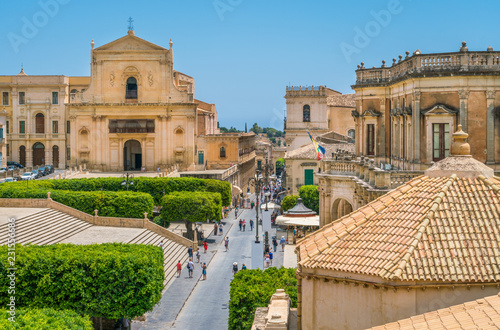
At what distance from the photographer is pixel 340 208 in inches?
1220

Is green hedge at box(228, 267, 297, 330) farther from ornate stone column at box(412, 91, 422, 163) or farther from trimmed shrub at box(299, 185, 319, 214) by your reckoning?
trimmed shrub at box(299, 185, 319, 214)

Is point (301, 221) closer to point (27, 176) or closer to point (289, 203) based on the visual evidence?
point (289, 203)

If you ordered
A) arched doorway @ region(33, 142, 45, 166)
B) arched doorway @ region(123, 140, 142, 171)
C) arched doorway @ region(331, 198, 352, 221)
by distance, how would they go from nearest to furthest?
arched doorway @ region(331, 198, 352, 221)
arched doorway @ region(123, 140, 142, 171)
arched doorway @ region(33, 142, 45, 166)

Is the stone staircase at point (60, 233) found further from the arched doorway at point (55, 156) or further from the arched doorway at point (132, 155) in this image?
the arched doorway at point (55, 156)

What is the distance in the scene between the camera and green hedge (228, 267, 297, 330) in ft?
71.0

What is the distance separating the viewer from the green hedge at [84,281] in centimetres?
2402

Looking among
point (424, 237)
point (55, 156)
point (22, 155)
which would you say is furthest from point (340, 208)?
point (22, 155)

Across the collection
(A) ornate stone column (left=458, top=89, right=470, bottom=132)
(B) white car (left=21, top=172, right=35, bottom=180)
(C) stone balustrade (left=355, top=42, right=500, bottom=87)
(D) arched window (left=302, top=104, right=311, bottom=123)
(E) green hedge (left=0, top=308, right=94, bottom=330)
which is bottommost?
(E) green hedge (left=0, top=308, right=94, bottom=330)

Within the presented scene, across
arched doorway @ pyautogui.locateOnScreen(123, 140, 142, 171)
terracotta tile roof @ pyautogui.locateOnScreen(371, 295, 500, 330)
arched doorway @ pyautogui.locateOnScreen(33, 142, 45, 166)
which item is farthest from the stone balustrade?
arched doorway @ pyautogui.locateOnScreen(33, 142, 45, 166)

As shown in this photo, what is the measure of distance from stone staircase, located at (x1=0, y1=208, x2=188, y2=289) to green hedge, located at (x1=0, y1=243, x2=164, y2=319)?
9.71 metres

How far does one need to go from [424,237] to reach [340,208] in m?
19.0

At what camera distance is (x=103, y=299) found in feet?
81.6

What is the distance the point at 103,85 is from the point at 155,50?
22.3 feet

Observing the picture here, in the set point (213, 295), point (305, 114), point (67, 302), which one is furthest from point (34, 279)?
point (305, 114)
